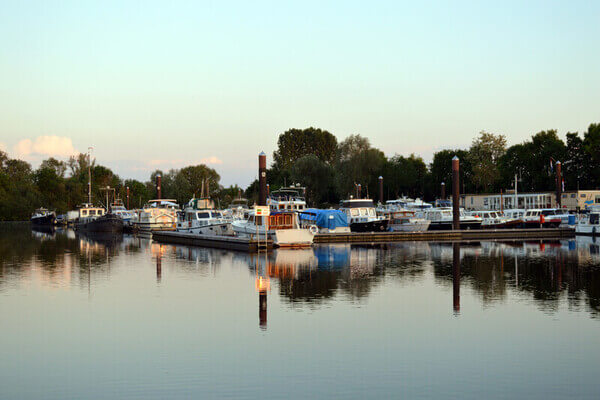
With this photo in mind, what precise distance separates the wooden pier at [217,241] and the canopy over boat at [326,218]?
10.7 meters

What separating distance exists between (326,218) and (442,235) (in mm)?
11221

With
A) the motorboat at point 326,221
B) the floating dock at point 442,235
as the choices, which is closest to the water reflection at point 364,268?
the floating dock at point 442,235

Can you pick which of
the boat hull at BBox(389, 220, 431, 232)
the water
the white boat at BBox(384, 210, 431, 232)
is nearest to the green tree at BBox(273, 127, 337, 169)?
the white boat at BBox(384, 210, 431, 232)

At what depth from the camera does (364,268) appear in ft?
114

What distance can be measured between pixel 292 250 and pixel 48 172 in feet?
394

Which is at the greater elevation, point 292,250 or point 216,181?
point 216,181

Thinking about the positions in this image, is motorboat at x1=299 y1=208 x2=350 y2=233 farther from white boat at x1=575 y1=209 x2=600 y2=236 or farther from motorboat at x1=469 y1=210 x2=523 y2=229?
white boat at x1=575 y1=209 x2=600 y2=236

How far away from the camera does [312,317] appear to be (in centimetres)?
1977

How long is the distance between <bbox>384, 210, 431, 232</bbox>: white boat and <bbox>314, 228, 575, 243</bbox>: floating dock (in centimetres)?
662

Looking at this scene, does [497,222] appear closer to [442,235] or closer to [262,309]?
[442,235]

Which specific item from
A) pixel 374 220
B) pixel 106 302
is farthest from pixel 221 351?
pixel 374 220

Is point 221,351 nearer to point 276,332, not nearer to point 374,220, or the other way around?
point 276,332

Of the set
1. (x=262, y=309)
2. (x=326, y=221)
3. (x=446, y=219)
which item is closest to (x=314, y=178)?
(x=446, y=219)

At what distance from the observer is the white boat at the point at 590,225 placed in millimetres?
Result: 63597
